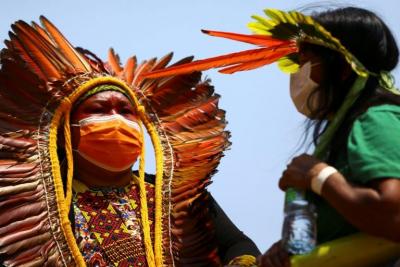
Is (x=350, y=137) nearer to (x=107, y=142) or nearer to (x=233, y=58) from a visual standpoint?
(x=233, y=58)

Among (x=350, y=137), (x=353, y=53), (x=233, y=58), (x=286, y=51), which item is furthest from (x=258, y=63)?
(x=350, y=137)

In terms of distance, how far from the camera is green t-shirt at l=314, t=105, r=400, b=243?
240 centimetres

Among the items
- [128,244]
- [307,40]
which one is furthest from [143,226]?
[307,40]

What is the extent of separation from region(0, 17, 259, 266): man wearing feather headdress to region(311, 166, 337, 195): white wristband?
1.63m

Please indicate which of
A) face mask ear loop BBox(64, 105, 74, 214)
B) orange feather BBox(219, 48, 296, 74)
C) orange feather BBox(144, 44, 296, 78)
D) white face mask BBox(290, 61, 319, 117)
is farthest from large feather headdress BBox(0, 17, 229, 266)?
white face mask BBox(290, 61, 319, 117)

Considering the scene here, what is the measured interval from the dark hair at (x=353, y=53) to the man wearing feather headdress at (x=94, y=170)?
4.94 ft

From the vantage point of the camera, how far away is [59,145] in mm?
4418

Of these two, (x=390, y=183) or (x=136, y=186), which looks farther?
(x=136, y=186)

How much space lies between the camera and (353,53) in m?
2.74

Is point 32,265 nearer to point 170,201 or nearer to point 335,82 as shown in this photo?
point 170,201

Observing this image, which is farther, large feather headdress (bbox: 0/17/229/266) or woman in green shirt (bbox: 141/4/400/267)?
large feather headdress (bbox: 0/17/229/266)

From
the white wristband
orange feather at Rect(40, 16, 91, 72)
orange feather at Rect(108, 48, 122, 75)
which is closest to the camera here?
the white wristband

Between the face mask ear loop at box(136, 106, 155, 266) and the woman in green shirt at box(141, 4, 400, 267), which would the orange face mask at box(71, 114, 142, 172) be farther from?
the woman in green shirt at box(141, 4, 400, 267)

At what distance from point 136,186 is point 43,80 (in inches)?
28.0
